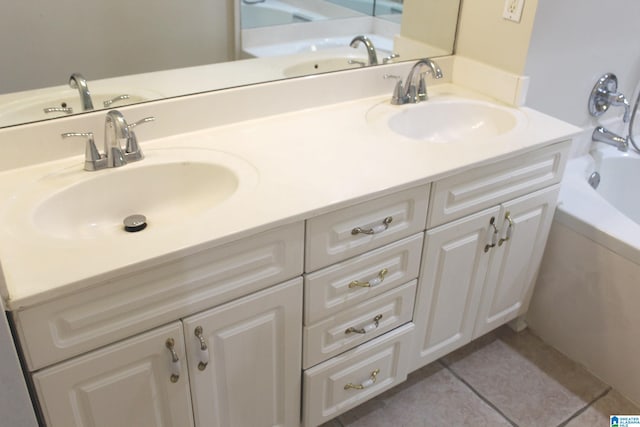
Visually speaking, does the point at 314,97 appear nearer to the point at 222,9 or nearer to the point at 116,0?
the point at 222,9

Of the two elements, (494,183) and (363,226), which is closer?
(363,226)

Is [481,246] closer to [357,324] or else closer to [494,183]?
[494,183]

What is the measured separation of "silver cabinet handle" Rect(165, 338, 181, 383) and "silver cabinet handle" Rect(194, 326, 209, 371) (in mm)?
48

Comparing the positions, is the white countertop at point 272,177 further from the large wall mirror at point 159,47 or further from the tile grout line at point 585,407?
the tile grout line at point 585,407

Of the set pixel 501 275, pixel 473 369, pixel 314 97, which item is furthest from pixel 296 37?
pixel 473 369

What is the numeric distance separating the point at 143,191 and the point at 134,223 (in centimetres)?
10

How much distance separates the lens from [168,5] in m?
1.34

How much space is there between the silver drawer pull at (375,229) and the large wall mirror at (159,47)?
1.80ft

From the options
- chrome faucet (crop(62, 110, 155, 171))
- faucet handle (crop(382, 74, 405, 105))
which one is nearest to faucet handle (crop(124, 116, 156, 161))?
chrome faucet (crop(62, 110, 155, 171))

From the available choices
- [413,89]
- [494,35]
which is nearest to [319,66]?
[413,89]

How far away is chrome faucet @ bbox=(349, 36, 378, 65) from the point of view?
1.76 meters

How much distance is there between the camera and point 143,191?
1304 millimetres

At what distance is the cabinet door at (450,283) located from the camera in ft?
4.94

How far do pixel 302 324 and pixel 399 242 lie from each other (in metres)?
0.32
